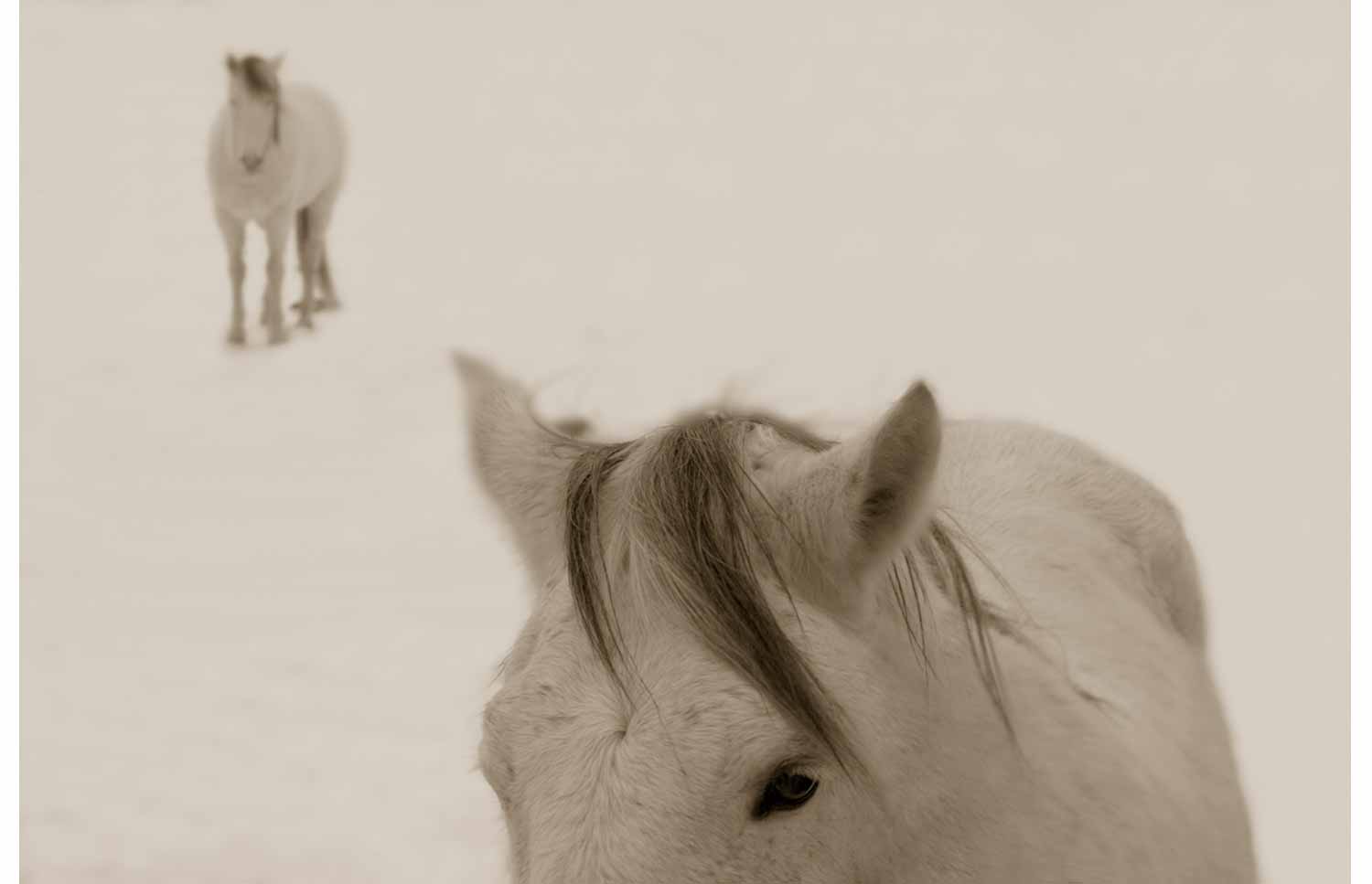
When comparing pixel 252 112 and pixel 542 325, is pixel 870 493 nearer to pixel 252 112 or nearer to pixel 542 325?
pixel 542 325

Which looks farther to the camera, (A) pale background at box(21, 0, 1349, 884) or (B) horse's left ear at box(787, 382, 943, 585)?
(A) pale background at box(21, 0, 1349, 884)

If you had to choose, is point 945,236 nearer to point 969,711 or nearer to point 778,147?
point 778,147

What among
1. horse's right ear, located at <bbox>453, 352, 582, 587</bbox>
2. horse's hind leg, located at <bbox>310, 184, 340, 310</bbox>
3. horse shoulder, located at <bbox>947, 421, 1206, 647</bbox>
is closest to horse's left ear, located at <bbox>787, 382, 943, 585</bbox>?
horse's right ear, located at <bbox>453, 352, 582, 587</bbox>

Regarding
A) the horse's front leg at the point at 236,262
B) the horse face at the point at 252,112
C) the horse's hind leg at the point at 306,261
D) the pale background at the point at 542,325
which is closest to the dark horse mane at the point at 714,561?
the pale background at the point at 542,325

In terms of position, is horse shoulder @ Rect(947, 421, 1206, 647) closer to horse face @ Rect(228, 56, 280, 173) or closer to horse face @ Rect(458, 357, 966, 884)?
horse face @ Rect(458, 357, 966, 884)

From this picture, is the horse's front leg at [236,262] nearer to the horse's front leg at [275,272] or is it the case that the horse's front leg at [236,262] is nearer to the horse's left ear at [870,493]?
the horse's front leg at [275,272]

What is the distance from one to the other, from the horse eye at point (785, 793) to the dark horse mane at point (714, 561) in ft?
0.15

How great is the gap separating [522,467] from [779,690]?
515 millimetres

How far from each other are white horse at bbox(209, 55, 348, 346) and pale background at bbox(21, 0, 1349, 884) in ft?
1.28

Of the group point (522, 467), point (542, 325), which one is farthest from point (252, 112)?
point (522, 467)

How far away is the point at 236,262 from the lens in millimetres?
9023

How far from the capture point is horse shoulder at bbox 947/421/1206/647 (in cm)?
280

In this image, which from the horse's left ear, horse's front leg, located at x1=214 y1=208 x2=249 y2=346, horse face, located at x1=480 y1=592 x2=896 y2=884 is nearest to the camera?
horse face, located at x1=480 y1=592 x2=896 y2=884

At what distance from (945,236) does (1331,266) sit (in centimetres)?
242
